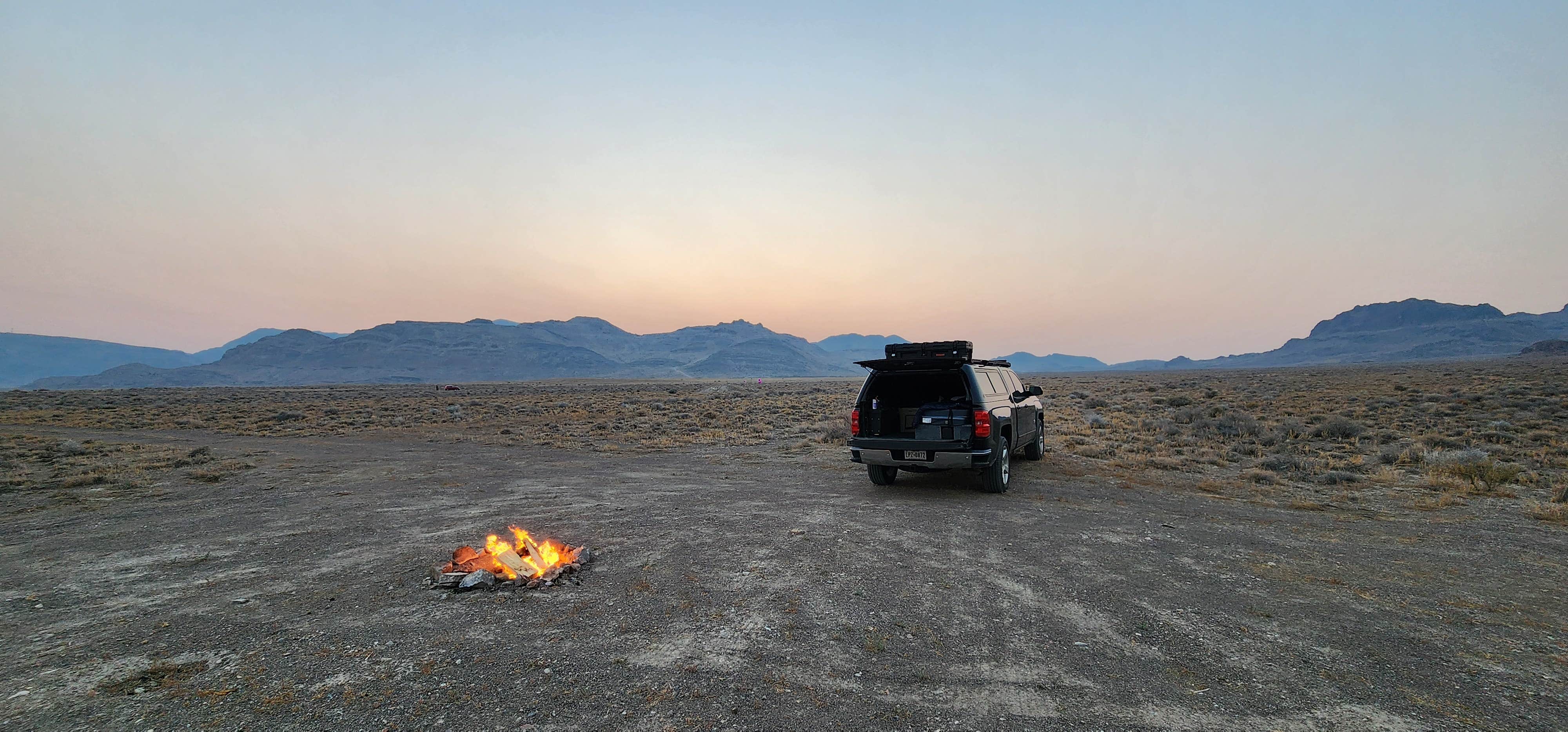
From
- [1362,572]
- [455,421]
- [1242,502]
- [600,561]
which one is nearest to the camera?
[1362,572]

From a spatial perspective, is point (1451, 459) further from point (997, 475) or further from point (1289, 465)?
point (997, 475)

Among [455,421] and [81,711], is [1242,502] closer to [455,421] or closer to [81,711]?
[81,711]

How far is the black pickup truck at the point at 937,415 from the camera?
30.8 feet

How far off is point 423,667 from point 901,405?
8906mm

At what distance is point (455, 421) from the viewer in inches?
1096

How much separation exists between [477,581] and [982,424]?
7091 mm

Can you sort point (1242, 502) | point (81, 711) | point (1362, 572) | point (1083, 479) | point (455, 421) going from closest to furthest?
point (81, 711) < point (1362, 572) < point (1242, 502) < point (1083, 479) < point (455, 421)

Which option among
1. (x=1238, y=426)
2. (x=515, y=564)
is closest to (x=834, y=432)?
(x=1238, y=426)

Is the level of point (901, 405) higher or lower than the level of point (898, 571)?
higher

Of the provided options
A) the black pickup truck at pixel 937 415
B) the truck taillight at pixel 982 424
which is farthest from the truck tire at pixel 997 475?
the truck taillight at pixel 982 424

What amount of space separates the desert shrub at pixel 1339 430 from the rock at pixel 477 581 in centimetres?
1957

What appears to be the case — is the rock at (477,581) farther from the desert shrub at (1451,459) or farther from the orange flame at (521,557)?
the desert shrub at (1451,459)

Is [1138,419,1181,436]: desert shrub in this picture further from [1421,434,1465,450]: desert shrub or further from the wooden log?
the wooden log

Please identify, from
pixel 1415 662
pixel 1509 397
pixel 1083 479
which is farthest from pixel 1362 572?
pixel 1509 397
